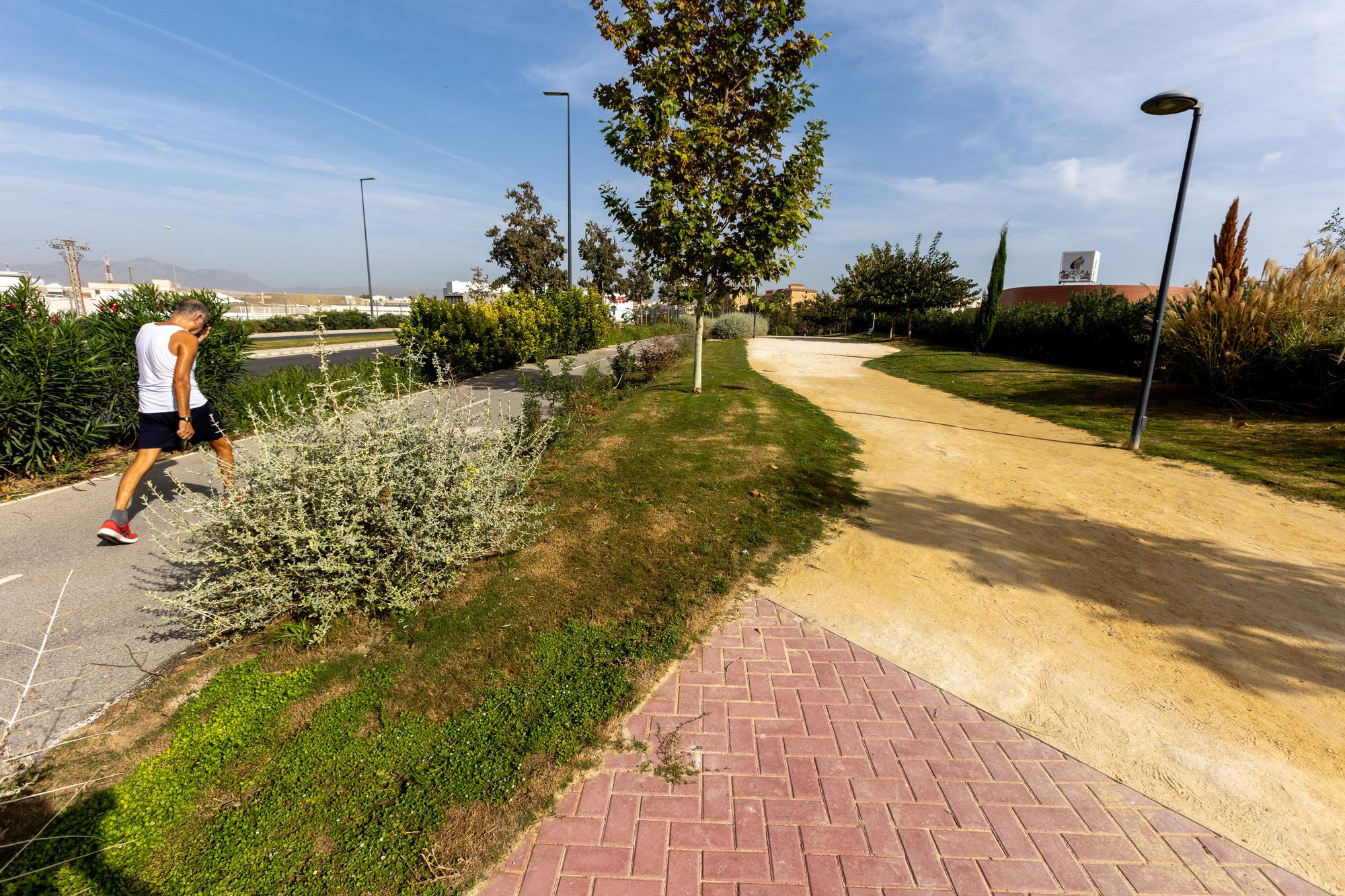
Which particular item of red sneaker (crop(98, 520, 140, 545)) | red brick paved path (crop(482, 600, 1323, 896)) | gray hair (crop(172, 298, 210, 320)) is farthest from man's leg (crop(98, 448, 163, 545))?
red brick paved path (crop(482, 600, 1323, 896))

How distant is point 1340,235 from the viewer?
100 ft

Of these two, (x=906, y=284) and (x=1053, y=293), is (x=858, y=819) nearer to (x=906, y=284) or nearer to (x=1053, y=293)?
(x=906, y=284)

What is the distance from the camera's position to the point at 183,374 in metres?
4.12

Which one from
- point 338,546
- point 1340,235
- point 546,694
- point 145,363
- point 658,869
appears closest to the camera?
point 658,869

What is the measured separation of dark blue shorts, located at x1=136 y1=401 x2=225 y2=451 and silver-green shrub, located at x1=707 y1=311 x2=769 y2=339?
95.0 ft

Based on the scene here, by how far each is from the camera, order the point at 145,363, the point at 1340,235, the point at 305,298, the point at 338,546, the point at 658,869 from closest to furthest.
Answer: the point at 658,869, the point at 338,546, the point at 145,363, the point at 1340,235, the point at 305,298

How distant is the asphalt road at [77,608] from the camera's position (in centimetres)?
258

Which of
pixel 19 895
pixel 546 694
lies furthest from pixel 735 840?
pixel 19 895

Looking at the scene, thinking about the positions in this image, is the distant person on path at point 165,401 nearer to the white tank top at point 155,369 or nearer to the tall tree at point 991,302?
the white tank top at point 155,369

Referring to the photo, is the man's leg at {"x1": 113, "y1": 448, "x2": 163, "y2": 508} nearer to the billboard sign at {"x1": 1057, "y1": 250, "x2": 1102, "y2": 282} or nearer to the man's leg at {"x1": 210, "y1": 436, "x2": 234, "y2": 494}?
the man's leg at {"x1": 210, "y1": 436, "x2": 234, "y2": 494}

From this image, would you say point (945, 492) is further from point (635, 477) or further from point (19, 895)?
point (19, 895)

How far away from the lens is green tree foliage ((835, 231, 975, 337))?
29484 millimetres

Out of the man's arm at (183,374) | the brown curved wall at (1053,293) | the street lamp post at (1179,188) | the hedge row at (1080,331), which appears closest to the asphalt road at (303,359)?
the man's arm at (183,374)

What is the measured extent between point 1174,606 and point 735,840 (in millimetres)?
3546
